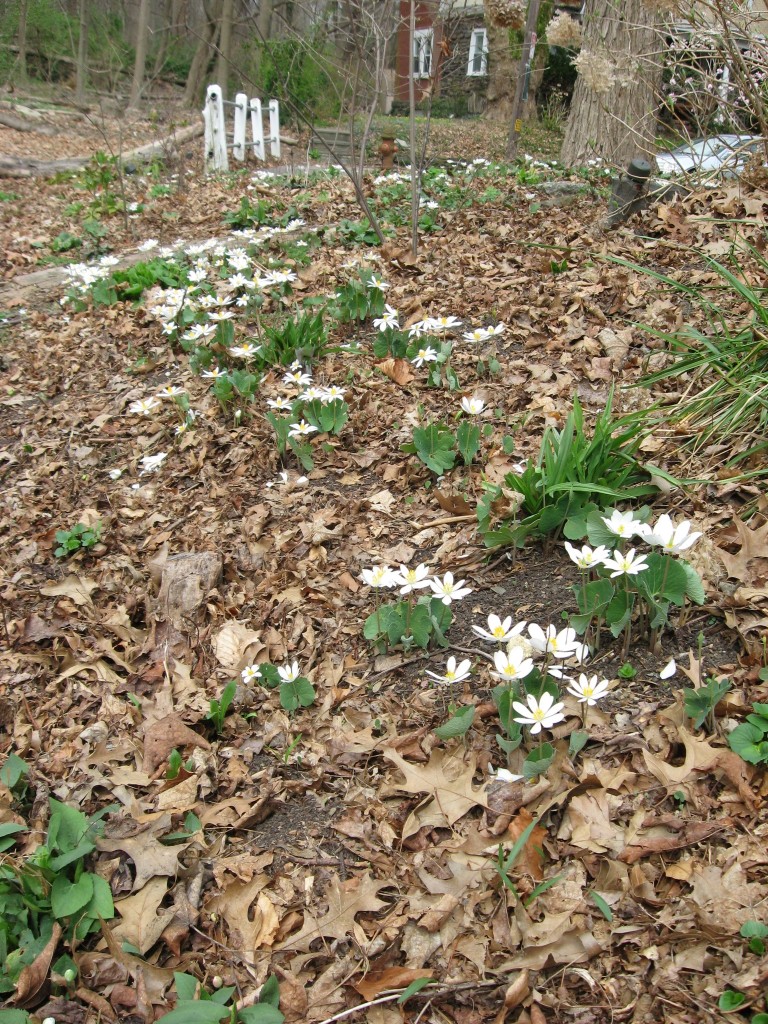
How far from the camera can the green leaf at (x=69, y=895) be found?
1.82 m

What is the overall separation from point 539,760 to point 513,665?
0.76ft

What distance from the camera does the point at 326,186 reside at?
841 centimetres

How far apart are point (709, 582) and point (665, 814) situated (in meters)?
0.77

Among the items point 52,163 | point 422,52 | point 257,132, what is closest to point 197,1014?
point 422,52

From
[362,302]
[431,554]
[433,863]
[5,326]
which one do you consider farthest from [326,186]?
[433,863]

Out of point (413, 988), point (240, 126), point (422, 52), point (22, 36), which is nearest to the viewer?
point (413, 988)

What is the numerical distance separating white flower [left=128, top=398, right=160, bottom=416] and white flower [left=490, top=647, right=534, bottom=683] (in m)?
2.86

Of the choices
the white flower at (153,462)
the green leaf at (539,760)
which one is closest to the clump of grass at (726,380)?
the green leaf at (539,760)

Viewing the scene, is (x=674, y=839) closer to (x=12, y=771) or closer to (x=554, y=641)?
(x=554, y=641)

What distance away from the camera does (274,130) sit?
1199 centimetres

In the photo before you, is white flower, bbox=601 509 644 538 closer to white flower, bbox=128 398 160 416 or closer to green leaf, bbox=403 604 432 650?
green leaf, bbox=403 604 432 650

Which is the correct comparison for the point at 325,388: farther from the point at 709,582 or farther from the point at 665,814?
the point at 665,814

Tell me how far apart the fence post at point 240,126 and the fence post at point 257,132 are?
0.20 metres

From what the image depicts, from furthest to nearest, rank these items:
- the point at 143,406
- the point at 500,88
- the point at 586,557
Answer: the point at 500,88
the point at 143,406
the point at 586,557
